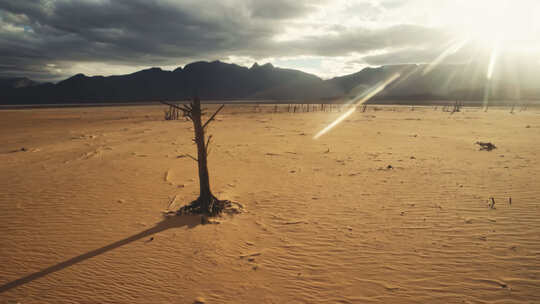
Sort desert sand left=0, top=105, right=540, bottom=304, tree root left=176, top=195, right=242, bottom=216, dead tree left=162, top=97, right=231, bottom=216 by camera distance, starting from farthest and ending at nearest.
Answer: tree root left=176, top=195, right=242, bottom=216, dead tree left=162, top=97, right=231, bottom=216, desert sand left=0, top=105, right=540, bottom=304

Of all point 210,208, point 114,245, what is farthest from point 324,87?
point 114,245

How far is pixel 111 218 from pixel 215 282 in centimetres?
364

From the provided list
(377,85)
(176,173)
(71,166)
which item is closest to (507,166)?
(176,173)

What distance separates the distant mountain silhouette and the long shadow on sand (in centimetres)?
7777

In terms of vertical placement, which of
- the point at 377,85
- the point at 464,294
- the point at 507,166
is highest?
the point at 377,85

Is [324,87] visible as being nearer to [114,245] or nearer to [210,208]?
[210,208]

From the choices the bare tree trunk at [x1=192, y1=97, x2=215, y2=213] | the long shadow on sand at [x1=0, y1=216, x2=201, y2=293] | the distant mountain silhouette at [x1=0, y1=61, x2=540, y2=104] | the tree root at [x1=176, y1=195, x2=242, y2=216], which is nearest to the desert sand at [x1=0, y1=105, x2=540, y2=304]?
the long shadow on sand at [x1=0, y1=216, x2=201, y2=293]

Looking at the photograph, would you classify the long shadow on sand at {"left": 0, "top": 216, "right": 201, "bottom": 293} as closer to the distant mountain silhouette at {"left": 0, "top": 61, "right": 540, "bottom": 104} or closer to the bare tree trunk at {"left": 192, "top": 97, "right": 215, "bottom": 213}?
the bare tree trunk at {"left": 192, "top": 97, "right": 215, "bottom": 213}

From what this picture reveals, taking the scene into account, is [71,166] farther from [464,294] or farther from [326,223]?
[464,294]

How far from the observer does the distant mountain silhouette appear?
96.8 m

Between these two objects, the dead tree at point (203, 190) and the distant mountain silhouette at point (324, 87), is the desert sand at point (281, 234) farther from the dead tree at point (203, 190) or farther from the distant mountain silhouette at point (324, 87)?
the distant mountain silhouette at point (324, 87)

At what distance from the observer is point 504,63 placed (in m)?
122

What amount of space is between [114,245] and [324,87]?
152 metres

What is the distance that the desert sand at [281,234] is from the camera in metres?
3.93
